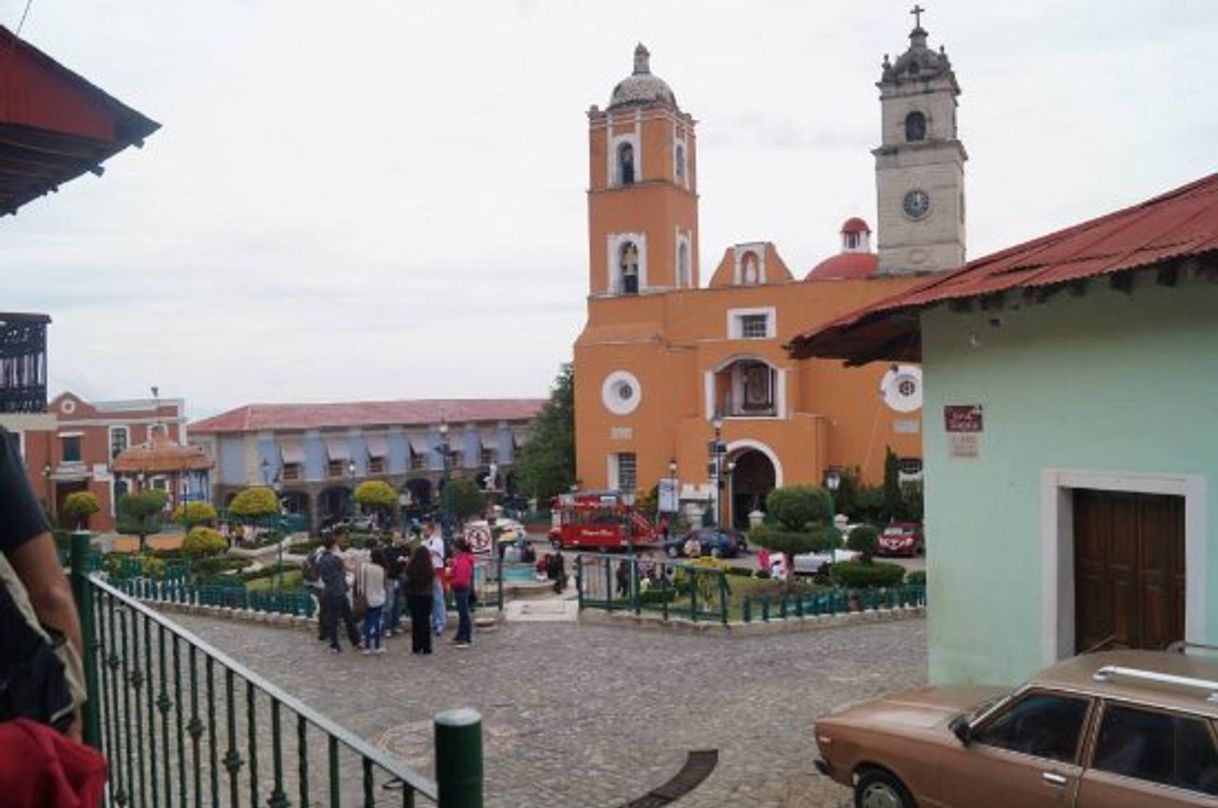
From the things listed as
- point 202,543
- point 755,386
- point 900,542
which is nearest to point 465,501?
point 755,386

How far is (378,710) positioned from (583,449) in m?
34.8

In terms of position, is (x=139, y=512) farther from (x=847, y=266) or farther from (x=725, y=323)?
(x=847, y=266)

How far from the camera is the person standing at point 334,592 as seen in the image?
551 inches

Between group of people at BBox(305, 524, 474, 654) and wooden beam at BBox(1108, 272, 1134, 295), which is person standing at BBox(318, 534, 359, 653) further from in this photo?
wooden beam at BBox(1108, 272, 1134, 295)

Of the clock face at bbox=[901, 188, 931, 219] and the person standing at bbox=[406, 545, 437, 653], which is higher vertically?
the clock face at bbox=[901, 188, 931, 219]

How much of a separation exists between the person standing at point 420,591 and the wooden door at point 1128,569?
26.6 feet

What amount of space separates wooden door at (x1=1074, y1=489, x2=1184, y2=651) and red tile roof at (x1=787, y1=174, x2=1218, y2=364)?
191 centimetres

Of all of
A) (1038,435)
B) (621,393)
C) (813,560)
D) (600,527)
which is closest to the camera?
(1038,435)

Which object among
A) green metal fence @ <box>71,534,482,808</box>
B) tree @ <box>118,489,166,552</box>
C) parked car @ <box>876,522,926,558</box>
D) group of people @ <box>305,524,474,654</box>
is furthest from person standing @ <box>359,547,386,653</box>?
tree @ <box>118,489,166,552</box>

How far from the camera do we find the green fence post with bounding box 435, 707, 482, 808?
6.16 feet

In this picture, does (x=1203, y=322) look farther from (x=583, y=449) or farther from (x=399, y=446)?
(x=399, y=446)

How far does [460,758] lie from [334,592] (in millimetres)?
13055

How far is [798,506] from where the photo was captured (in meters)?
24.5

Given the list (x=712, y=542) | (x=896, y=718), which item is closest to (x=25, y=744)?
(x=896, y=718)
